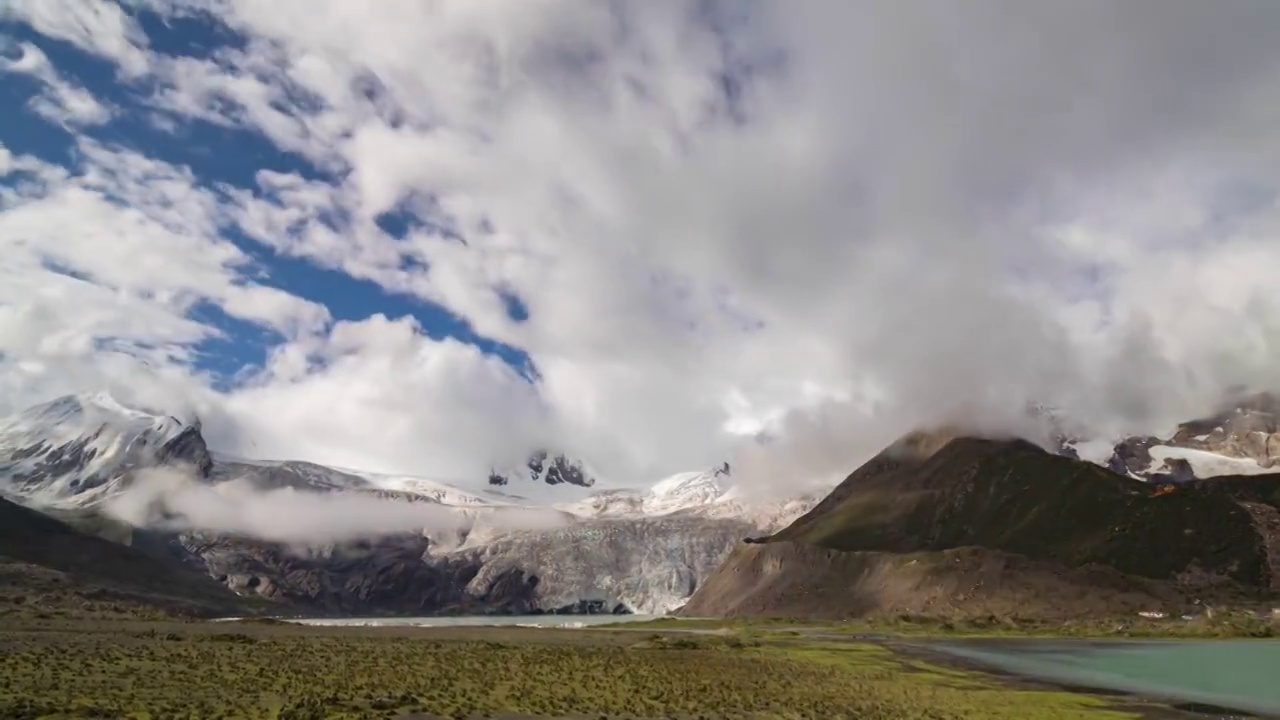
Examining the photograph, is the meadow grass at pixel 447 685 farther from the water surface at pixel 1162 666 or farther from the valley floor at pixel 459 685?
the water surface at pixel 1162 666

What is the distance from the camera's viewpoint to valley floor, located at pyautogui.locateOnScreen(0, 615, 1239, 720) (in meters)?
41.7

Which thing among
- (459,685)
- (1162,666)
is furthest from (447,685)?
(1162,666)

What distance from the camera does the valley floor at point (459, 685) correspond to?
4172 cm

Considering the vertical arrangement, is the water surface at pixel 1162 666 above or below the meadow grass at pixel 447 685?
above

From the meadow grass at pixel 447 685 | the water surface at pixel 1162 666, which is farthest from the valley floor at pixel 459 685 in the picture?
the water surface at pixel 1162 666

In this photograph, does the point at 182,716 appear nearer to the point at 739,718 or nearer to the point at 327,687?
the point at 327,687

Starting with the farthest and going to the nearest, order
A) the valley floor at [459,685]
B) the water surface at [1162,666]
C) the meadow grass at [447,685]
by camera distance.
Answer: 1. the water surface at [1162,666]
2. the valley floor at [459,685]
3. the meadow grass at [447,685]

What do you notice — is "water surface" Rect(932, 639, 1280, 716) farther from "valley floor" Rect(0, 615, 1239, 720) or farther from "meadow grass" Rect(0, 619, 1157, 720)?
"meadow grass" Rect(0, 619, 1157, 720)

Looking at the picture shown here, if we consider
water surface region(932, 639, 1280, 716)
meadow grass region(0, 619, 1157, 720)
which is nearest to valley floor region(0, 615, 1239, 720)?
meadow grass region(0, 619, 1157, 720)

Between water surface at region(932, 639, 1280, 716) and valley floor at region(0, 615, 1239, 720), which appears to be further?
water surface at region(932, 639, 1280, 716)

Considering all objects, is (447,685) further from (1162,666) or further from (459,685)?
(1162,666)

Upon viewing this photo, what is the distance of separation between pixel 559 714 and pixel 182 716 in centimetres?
1886

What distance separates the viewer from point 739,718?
47.6 metres

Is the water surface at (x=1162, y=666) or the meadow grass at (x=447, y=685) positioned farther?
the water surface at (x=1162, y=666)
